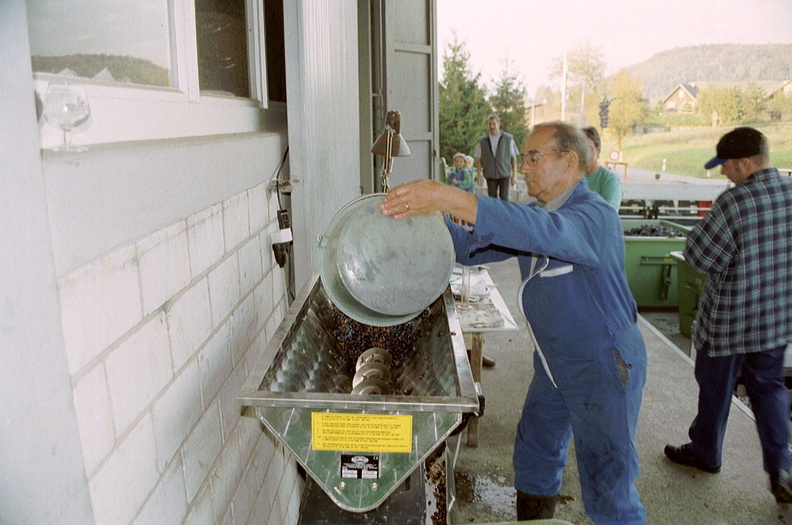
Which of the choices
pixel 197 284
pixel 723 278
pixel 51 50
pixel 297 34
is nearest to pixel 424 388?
pixel 197 284

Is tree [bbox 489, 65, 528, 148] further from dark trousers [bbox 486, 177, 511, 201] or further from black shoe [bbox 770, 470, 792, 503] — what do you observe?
black shoe [bbox 770, 470, 792, 503]

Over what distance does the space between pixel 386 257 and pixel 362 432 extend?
0.49 m

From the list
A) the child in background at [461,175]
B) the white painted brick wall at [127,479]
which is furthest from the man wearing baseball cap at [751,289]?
the child in background at [461,175]

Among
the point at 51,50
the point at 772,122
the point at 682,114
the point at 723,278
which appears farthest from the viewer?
the point at 682,114

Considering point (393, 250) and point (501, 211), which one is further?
point (501, 211)

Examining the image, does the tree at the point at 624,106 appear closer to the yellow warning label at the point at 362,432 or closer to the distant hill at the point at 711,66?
the distant hill at the point at 711,66

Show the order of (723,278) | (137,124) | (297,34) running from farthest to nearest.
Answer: (723,278), (297,34), (137,124)

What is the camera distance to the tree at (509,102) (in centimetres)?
2036

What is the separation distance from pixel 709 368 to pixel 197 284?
2.87 metres

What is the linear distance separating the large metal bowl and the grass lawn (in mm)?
25156

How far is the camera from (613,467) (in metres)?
2.19

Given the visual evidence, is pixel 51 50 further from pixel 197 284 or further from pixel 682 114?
pixel 682 114

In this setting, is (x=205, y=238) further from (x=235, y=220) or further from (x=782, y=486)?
(x=782, y=486)

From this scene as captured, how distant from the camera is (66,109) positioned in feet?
2.85
